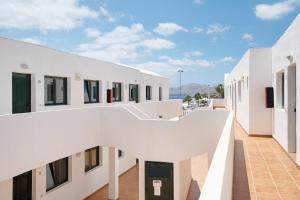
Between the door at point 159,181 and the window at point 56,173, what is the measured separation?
3409mm

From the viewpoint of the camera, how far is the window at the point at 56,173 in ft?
34.2

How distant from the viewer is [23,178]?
928 centimetres

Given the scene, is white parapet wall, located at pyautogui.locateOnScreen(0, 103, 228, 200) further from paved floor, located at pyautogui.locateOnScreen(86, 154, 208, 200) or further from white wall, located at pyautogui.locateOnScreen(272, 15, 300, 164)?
white wall, located at pyautogui.locateOnScreen(272, 15, 300, 164)

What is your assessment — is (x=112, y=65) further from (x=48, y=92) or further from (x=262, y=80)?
(x=262, y=80)

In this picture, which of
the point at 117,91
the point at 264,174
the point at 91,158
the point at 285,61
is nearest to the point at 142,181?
the point at 91,158

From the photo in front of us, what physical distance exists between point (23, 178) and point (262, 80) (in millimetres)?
9421

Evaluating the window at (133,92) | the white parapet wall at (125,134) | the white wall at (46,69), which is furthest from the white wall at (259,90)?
the window at (133,92)

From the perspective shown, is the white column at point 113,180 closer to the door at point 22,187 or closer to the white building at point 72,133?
the white building at point 72,133

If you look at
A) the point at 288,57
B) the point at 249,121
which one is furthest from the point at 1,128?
the point at 249,121

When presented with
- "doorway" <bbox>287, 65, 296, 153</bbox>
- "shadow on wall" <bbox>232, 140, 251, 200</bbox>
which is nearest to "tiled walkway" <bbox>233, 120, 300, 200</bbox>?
"shadow on wall" <bbox>232, 140, 251, 200</bbox>

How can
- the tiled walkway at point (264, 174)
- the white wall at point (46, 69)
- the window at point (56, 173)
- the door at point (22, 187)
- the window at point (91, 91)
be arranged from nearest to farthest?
the tiled walkway at point (264, 174)
the white wall at point (46, 69)
the door at point (22, 187)
the window at point (56, 173)
the window at point (91, 91)

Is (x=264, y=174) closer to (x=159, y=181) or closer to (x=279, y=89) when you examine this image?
(x=279, y=89)

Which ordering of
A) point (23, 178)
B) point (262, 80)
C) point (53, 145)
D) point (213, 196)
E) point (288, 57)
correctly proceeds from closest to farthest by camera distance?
1. point (213, 196)
2. point (288, 57)
3. point (53, 145)
4. point (23, 178)
5. point (262, 80)

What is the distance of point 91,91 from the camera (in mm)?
13938
